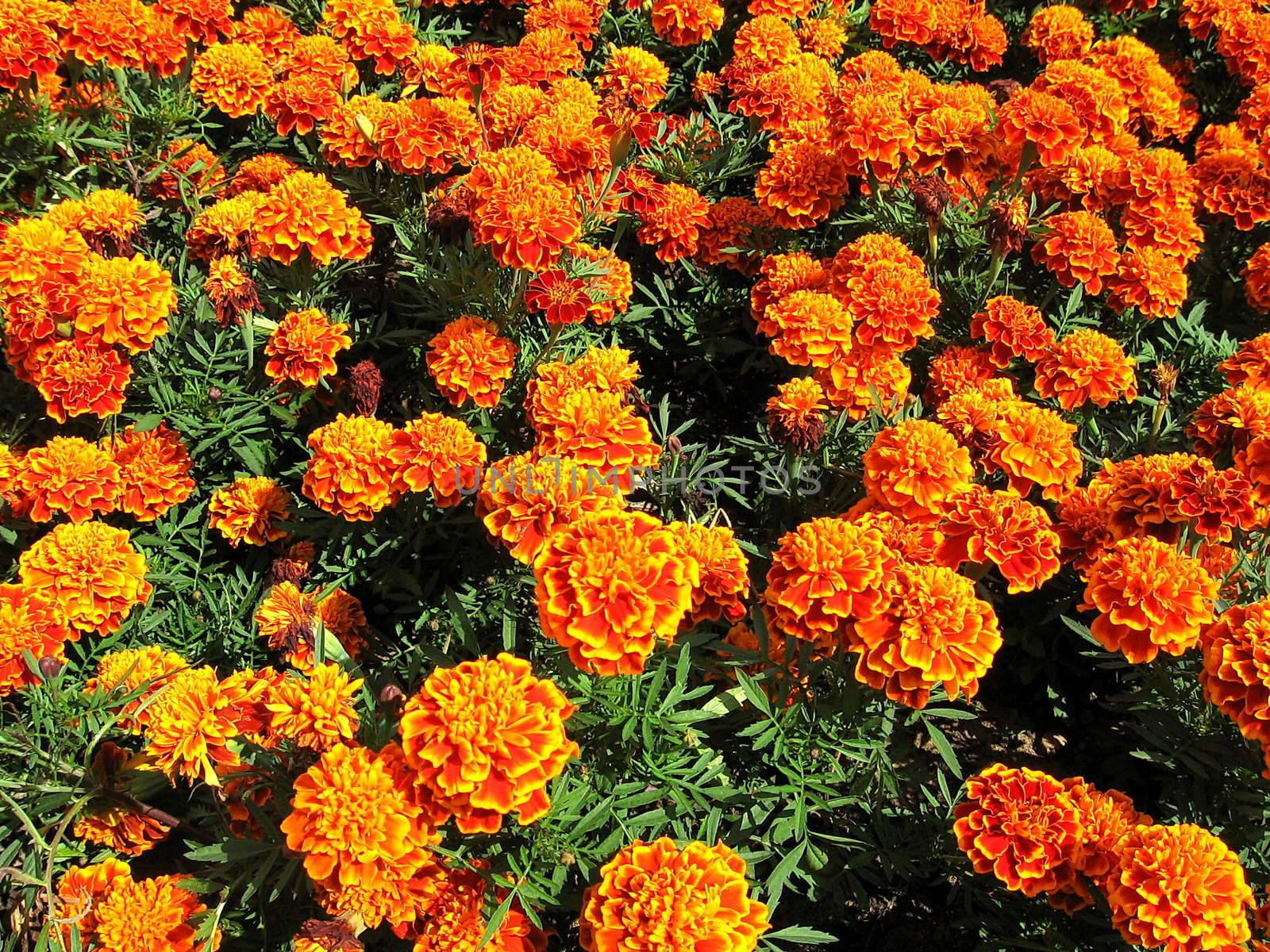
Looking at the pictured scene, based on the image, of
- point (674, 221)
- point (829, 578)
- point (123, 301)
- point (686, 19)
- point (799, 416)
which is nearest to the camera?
point (829, 578)

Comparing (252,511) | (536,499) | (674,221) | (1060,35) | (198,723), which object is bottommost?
(252,511)

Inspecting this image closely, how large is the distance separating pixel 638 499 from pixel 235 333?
1.50 metres

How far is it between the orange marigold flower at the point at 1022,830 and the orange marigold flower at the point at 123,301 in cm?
254

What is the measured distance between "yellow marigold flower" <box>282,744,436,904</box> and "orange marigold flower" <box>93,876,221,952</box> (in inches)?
20.0

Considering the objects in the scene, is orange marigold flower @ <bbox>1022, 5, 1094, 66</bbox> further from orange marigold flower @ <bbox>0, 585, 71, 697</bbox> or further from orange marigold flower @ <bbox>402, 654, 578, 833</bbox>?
orange marigold flower @ <bbox>0, 585, 71, 697</bbox>

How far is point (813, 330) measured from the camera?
301 centimetres

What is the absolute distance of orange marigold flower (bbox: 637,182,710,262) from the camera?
3.63 metres

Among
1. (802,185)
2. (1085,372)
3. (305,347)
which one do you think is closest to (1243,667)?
(1085,372)

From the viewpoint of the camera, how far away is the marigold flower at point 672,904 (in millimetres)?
1688

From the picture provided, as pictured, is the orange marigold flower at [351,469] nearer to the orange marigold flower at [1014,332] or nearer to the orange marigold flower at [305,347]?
the orange marigold flower at [305,347]

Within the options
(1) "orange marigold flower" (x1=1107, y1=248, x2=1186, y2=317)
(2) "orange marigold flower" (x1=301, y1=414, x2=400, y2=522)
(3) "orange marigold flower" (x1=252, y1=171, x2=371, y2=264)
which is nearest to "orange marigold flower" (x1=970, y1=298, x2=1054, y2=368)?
(1) "orange marigold flower" (x1=1107, y1=248, x2=1186, y2=317)

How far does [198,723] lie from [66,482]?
40.4 inches

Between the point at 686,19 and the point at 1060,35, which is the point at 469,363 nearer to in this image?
the point at 686,19

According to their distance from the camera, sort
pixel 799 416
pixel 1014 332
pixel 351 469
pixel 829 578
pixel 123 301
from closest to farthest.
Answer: pixel 829 578
pixel 351 469
pixel 123 301
pixel 799 416
pixel 1014 332
